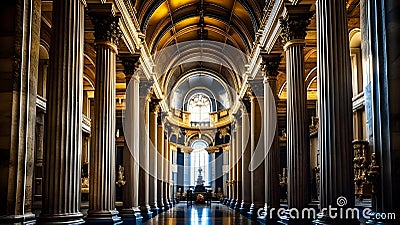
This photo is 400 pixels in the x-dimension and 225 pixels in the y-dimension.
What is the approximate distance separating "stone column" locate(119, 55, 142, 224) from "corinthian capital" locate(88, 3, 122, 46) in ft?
15.8

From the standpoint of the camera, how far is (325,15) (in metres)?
11.0

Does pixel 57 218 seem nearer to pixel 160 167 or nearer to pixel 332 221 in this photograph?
pixel 332 221

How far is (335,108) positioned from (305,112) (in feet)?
16.1

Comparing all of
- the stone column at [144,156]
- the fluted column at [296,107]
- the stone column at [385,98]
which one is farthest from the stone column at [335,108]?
the stone column at [144,156]

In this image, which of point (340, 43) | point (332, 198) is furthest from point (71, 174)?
point (340, 43)

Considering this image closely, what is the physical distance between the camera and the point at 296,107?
15.4m

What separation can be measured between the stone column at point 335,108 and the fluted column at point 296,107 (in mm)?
4222

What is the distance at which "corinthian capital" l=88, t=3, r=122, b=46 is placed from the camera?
1566cm

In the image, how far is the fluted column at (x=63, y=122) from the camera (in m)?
10.6

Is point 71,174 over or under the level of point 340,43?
under

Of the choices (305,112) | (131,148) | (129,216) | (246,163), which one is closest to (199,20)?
(246,163)

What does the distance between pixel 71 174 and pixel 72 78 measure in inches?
78.0

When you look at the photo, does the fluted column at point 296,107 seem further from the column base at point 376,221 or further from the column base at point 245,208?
the column base at point 245,208

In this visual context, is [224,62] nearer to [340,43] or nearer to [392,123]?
[340,43]
